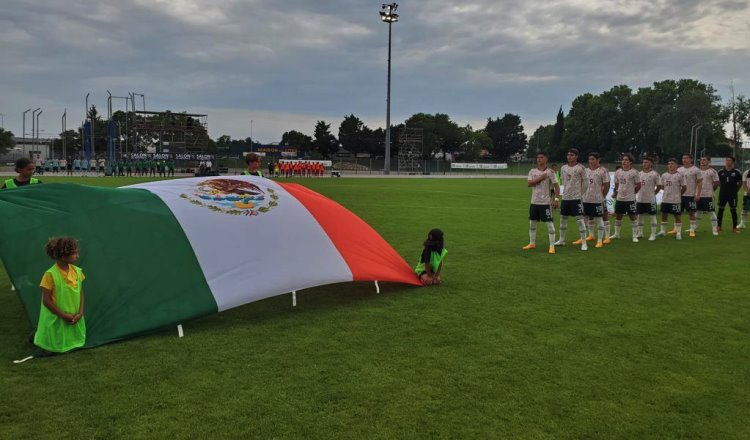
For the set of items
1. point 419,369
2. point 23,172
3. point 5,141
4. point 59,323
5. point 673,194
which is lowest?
point 419,369

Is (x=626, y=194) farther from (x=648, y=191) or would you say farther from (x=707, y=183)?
(x=707, y=183)

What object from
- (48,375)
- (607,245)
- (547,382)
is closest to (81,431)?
(48,375)

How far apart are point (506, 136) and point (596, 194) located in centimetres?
12084

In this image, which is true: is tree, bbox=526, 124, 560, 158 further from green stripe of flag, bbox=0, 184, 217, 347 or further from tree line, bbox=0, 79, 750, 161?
green stripe of flag, bbox=0, 184, 217, 347

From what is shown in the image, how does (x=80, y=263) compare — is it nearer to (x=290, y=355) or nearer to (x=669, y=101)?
(x=290, y=355)

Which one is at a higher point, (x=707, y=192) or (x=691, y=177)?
(x=691, y=177)

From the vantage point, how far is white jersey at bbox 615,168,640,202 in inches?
481

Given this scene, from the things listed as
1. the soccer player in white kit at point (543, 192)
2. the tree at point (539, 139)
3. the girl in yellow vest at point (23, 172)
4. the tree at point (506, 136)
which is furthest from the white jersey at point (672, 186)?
the tree at point (539, 139)

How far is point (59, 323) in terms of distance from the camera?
15.4 ft

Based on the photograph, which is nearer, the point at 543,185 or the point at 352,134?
the point at 543,185

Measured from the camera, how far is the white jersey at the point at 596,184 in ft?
36.6

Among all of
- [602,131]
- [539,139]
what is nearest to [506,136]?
[539,139]

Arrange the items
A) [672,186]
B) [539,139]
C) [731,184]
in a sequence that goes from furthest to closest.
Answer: [539,139]
[731,184]
[672,186]

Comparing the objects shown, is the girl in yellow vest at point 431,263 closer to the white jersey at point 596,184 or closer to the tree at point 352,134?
the white jersey at point 596,184
